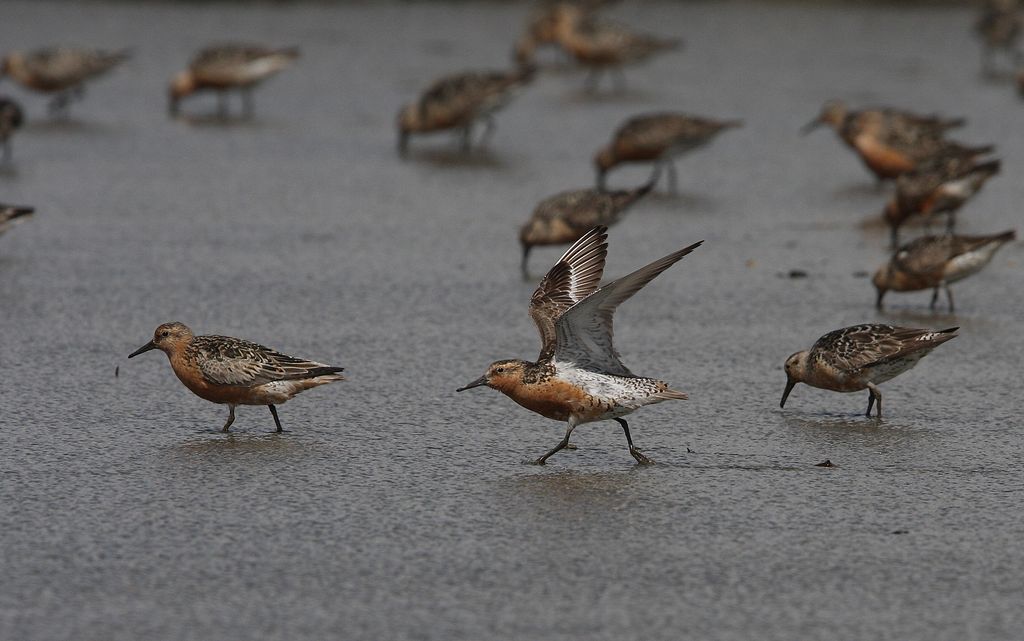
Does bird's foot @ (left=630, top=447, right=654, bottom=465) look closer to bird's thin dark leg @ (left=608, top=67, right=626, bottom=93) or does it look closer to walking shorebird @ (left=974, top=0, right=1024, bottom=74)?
bird's thin dark leg @ (left=608, top=67, right=626, bottom=93)

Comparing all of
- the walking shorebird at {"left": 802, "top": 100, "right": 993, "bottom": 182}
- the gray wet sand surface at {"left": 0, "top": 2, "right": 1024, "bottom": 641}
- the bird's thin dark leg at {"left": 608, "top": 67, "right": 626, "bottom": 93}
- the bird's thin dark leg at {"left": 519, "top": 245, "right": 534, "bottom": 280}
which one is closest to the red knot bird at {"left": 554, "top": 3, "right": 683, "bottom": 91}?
the bird's thin dark leg at {"left": 608, "top": 67, "right": 626, "bottom": 93}

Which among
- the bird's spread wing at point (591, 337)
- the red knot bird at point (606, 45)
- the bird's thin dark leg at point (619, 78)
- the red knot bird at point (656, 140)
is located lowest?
the bird's spread wing at point (591, 337)

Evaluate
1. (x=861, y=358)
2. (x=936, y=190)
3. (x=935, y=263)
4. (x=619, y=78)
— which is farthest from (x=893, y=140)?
(x=861, y=358)

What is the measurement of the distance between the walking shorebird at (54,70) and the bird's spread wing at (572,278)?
1099 cm

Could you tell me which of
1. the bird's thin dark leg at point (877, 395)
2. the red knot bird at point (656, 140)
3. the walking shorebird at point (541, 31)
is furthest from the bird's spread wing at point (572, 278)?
the walking shorebird at point (541, 31)

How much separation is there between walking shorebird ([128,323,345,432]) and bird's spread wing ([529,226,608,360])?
1.08m

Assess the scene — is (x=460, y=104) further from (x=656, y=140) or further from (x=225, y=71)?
(x=225, y=71)

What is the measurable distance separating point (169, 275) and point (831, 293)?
14.9 feet

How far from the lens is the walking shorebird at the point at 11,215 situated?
11.7 metres

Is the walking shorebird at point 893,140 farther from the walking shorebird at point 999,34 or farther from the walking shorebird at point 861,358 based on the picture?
the walking shorebird at point 861,358

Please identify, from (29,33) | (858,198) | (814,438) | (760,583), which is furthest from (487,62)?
(760,583)

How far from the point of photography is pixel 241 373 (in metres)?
7.70

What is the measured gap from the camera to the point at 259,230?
12.6 metres

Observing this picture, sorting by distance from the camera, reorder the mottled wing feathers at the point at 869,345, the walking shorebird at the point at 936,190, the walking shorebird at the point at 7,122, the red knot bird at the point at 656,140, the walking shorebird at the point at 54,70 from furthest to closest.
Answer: the walking shorebird at the point at 54,70
the walking shorebird at the point at 7,122
the red knot bird at the point at 656,140
the walking shorebird at the point at 936,190
the mottled wing feathers at the point at 869,345
